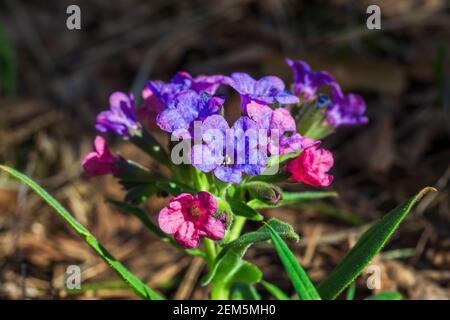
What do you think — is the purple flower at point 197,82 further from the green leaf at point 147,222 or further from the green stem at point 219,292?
the green stem at point 219,292

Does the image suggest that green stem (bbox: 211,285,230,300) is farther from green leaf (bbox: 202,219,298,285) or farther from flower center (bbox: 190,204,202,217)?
flower center (bbox: 190,204,202,217)

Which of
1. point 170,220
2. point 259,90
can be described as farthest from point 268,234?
point 259,90

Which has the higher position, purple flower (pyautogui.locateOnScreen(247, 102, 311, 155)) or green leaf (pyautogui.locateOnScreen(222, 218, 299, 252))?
purple flower (pyautogui.locateOnScreen(247, 102, 311, 155))

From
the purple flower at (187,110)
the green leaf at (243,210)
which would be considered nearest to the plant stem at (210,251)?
the green leaf at (243,210)

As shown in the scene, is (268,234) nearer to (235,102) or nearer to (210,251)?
(210,251)

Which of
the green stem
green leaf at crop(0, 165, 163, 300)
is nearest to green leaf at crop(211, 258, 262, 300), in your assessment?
the green stem
